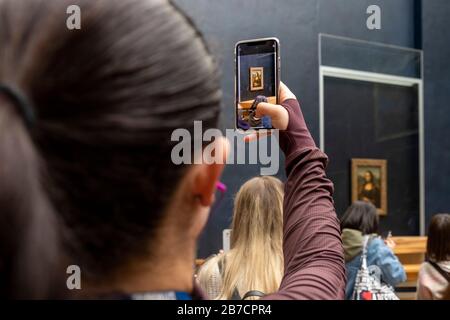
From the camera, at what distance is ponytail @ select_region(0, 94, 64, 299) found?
569mm

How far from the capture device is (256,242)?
237 cm

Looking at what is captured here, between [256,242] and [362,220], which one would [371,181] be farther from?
[256,242]

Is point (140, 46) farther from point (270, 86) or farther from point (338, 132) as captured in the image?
point (338, 132)

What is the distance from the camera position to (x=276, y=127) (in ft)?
3.92

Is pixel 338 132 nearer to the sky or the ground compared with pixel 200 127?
nearer to the sky

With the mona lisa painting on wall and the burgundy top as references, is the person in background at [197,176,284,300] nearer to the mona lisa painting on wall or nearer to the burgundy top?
the burgundy top

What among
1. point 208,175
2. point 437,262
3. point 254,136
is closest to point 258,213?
point 254,136

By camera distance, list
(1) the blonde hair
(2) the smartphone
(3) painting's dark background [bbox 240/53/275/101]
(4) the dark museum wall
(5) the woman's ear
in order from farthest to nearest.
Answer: (4) the dark museum wall
(1) the blonde hair
(3) painting's dark background [bbox 240/53/275/101]
(2) the smartphone
(5) the woman's ear

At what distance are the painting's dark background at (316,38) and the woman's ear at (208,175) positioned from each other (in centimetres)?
444

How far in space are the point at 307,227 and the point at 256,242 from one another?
4.38ft

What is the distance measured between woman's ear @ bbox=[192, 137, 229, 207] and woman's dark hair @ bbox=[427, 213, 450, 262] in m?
3.68

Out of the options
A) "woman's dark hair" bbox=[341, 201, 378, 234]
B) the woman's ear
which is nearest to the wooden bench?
"woman's dark hair" bbox=[341, 201, 378, 234]
